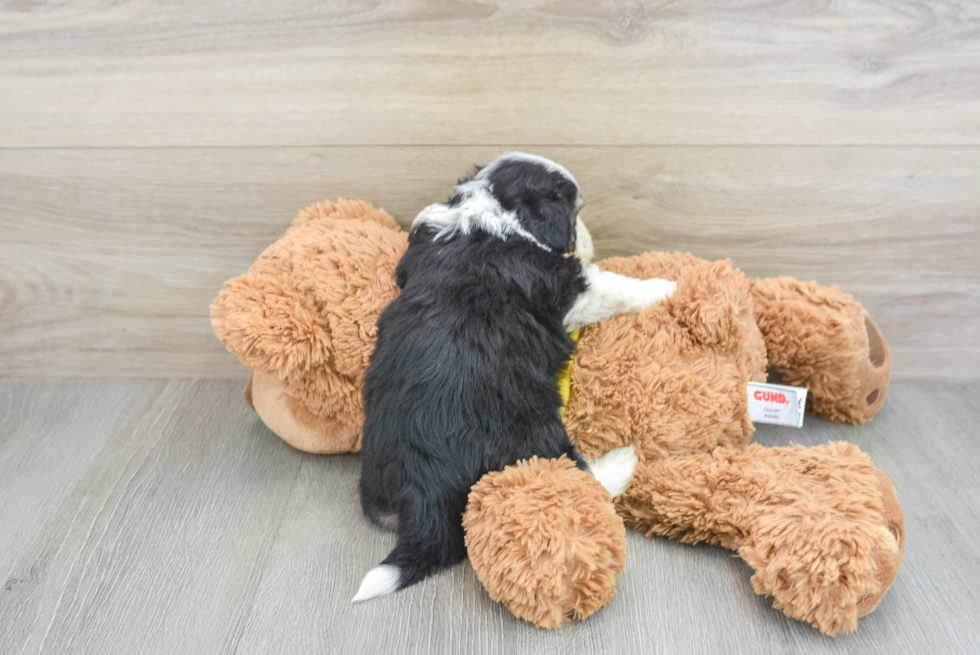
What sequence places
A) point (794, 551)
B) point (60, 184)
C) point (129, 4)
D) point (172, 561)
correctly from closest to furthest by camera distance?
point (794, 551) → point (172, 561) → point (129, 4) → point (60, 184)

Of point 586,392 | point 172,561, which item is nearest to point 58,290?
point 172,561

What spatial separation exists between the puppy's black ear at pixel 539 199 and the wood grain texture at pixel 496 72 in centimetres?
20

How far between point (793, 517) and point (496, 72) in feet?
2.62

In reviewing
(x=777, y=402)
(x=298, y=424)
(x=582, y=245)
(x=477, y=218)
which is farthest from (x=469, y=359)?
(x=777, y=402)

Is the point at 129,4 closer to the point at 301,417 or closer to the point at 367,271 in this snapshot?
the point at 367,271

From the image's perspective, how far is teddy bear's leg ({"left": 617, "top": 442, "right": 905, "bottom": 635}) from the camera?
0.76 m

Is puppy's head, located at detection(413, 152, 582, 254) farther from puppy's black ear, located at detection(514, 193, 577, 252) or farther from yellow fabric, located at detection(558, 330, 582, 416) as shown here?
yellow fabric, located at detection(558, 330, 582, 416)

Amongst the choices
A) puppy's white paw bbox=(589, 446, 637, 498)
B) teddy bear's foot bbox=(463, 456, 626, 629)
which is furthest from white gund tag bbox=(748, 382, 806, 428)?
teddy bear's foot bbox=(463, 456, 626, 629)

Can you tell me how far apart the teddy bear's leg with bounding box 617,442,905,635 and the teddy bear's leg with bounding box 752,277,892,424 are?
232 mm

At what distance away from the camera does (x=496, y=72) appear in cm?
110

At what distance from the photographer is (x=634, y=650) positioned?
78cm

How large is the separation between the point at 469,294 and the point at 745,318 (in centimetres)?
43

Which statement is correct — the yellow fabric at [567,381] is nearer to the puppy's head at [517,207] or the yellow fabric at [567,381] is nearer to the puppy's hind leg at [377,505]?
the puppy's head at [517,207]

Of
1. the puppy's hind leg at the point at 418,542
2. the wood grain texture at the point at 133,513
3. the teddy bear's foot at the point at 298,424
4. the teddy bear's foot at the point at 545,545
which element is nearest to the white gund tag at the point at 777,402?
the teddy bear's foot at the point at 545,545
